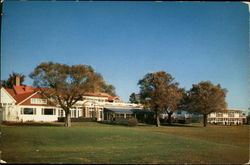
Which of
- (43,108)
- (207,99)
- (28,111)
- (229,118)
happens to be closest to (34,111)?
(28,111)

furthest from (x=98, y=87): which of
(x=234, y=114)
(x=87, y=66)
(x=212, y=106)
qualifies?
(x=234, y=114)

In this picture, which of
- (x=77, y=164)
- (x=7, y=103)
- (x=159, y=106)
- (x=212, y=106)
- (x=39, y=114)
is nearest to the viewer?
(x=77, y=164)

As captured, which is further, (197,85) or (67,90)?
(197,85)

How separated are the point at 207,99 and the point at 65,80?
32.3m

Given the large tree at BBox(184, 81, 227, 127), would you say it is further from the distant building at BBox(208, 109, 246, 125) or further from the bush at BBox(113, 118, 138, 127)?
the distant building at BBox(208, 109, 246, 125)

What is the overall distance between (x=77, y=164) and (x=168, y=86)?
39.9 m

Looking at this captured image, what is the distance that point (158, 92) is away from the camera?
47.5 m

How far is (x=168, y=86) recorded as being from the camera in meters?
49.5

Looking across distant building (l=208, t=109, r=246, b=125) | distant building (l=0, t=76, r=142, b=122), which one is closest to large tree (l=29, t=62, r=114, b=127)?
distant building (l=0, t=76, r=142, b=122)

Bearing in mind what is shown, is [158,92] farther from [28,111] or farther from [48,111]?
[28,111]

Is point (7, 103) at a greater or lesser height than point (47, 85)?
lesser

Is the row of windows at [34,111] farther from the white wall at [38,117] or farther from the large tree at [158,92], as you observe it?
the large tree at [158,92]

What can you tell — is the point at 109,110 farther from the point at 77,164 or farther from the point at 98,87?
the point at 77,164

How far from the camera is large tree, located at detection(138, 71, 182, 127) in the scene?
4741 centimetres
